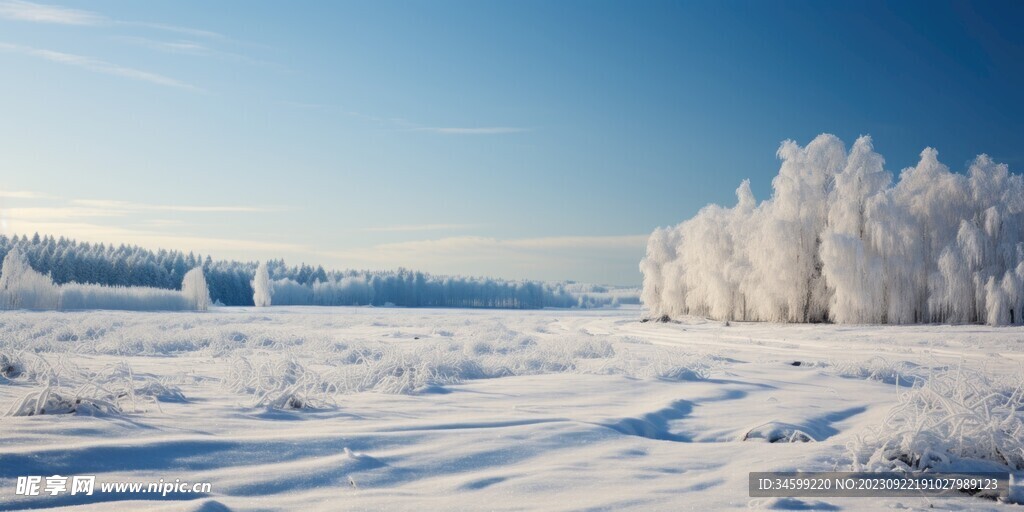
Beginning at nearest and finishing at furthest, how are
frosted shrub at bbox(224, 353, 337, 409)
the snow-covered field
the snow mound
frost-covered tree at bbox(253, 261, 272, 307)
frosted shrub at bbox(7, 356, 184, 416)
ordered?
1. the snow-covered field
2. frosted shrub at bbox(7, 356, 184, 416)
3. the snow mound
4. frosted shrub at bbox(224, 353, 337, 409)
5. frost-covered tree at bbox(253, 261, 272, 307)

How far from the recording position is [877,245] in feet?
80.4

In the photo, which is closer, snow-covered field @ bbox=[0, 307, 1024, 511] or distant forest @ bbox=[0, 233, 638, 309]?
snow-covered field @ bbox=[0, 307, 1024, 511]

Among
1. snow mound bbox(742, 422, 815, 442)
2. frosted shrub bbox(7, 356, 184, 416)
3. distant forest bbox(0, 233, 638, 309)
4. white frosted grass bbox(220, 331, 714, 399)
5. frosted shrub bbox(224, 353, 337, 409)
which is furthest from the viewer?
distant forest bbox(0, 233, 638, 309)

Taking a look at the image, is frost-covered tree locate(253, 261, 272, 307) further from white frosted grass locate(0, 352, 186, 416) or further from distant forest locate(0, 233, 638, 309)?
white frosted grass locate(0, 352, 186, 416)

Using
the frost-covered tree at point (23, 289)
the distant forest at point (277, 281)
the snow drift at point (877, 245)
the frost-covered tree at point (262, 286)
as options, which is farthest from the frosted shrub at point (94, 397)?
the frost-covered tree at point (262, 286)

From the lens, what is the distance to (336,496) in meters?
3.61

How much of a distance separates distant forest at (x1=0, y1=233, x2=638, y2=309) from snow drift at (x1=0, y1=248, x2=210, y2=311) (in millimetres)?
5423

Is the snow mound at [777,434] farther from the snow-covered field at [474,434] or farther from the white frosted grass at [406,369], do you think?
the white frosted grass at [406,369]

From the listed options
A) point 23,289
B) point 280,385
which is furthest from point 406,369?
point 23,289

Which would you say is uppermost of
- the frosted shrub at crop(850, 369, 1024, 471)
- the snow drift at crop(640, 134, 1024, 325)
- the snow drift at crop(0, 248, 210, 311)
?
the snow drift at crop(640, 134, 1024, 325)

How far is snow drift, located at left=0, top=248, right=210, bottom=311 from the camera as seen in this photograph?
44531 mm

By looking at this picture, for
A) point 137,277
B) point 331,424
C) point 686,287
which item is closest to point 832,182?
point 686,287

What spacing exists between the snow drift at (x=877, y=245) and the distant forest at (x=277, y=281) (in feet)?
186

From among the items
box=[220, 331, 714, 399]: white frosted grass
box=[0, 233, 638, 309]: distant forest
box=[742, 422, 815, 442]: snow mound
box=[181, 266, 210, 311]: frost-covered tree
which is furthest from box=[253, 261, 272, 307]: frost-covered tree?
box=[742, 422, 815, 442]: snow mound
